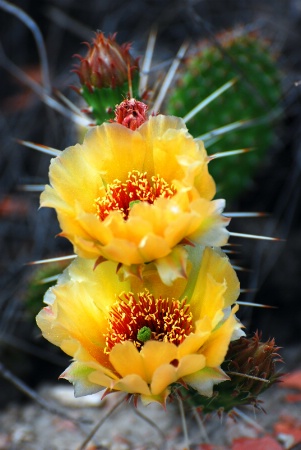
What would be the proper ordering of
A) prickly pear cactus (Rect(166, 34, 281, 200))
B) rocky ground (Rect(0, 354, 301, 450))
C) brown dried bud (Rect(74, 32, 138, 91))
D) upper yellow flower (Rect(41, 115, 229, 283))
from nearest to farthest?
1. upper yellow flower (Rect(41, 115, 229, 283))
2. brown dried bud (Rect(74, 32, 138, 91))
3. rocky ground (Rect(0, 354, 301, 450))
4. prickly pear cactus (Rect(166, 34, 281, 200))

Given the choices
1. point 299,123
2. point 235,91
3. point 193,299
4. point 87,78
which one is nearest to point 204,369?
point 193,299

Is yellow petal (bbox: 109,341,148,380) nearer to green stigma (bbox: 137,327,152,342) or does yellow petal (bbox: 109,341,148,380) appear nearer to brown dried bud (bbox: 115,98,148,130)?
green stigma (bbox: 137,327,152,342)

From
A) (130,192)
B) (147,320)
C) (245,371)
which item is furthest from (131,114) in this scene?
(245,371)

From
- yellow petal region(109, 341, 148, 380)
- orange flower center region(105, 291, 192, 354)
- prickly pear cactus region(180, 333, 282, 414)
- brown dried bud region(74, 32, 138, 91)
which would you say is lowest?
prickly pear cactus region(180, 333, 282, 414)

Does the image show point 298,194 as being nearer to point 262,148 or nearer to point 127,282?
point 262,148

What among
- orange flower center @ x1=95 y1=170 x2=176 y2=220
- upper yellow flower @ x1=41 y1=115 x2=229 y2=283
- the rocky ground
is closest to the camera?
upper yellow flower @ x1=41 y1=115 x2=229 y2=283

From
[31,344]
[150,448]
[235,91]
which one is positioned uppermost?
[235,91]

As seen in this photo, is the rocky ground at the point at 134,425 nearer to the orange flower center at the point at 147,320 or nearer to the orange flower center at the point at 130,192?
the orange flower center at the point at 147,320

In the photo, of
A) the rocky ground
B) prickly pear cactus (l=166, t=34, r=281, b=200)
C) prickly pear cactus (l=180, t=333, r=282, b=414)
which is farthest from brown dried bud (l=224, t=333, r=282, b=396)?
prickly pear cactus (l=166, t=34, r=281, b=200)

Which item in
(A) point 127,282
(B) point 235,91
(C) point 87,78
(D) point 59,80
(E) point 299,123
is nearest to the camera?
(A) point 127,282
